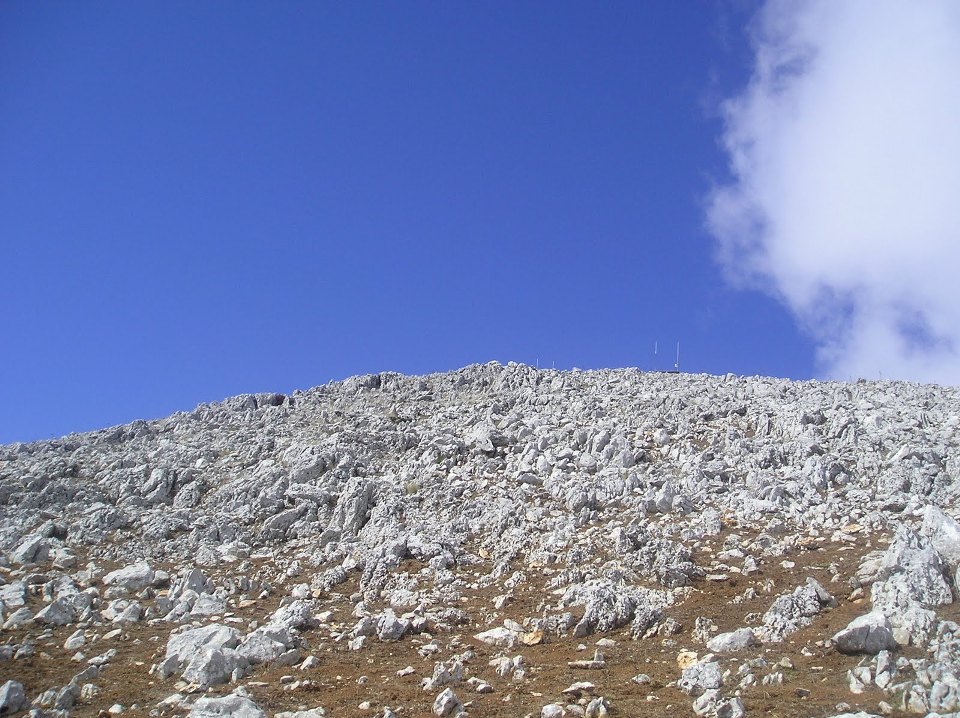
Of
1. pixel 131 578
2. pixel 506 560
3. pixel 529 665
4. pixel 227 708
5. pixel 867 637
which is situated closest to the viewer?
pixel 867 637

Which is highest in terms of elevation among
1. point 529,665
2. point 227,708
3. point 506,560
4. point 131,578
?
point 131,578

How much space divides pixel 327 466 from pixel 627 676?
52.3 ft

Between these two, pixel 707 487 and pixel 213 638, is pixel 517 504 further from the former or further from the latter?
pixel 213 638

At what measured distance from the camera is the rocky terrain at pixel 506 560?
13055 mm

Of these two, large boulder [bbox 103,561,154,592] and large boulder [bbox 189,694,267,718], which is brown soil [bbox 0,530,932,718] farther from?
large boulder [bbox 103,561,154,592]

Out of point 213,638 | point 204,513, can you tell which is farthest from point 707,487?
point 204,513

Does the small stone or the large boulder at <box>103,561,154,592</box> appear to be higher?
the large boulder at <box>103,561,154,592</box>

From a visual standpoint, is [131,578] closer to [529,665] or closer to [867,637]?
[529,665]

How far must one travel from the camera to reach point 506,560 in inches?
785

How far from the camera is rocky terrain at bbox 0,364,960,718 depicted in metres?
13.1

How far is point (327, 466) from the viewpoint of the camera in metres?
26.8

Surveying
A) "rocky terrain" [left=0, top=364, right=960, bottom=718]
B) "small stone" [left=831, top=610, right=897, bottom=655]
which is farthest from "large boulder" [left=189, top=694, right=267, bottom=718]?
"small stone" [left=831, top=610, right=897, bottom=655]

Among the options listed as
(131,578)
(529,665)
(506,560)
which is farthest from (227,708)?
(131,578)

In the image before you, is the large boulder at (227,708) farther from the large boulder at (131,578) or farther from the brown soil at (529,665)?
the large boulder at (131,578)
